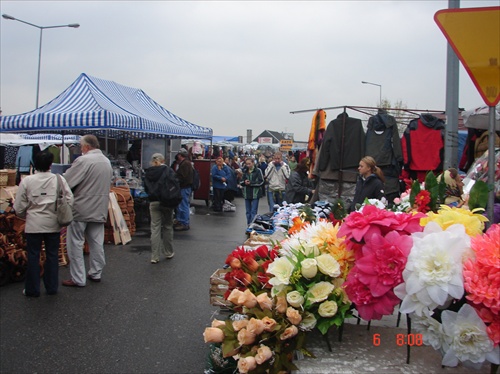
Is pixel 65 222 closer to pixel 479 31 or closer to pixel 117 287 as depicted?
pixel 117 287

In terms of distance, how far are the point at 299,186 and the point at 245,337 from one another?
7444 mm

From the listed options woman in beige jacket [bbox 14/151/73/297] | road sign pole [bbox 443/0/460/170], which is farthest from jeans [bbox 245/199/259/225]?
road sign pole [bbox 443/0/460/170]

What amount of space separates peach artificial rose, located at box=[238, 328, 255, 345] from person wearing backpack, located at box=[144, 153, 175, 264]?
5.82 metres

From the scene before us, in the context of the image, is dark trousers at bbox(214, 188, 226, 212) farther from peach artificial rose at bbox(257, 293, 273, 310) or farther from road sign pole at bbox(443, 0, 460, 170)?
peach artificial rose at bbox(257, 293, 273, 310)

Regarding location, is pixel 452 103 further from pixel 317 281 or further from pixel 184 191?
pixel 184 191

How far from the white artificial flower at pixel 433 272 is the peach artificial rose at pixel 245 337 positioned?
627 mm

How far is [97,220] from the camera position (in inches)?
255

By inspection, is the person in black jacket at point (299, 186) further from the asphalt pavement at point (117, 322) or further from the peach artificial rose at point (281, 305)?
the peach artificial rose at point (281, 305)

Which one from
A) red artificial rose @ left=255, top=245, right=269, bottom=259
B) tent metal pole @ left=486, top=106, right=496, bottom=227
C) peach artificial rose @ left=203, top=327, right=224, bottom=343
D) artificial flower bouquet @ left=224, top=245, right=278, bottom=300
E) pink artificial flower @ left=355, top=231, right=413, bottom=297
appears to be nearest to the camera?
pink artificial flower @ left=355, top=231, right=413, bottom=297

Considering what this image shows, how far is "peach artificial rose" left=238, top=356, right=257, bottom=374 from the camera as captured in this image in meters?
1.88

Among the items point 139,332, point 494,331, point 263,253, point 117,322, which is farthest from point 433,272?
point 117,322

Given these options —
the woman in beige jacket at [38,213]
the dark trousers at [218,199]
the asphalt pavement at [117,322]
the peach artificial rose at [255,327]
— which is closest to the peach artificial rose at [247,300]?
the peach artificial rose at [255,327]

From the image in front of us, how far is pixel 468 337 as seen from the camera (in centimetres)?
160

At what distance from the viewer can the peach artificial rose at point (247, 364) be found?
1.88 meters
